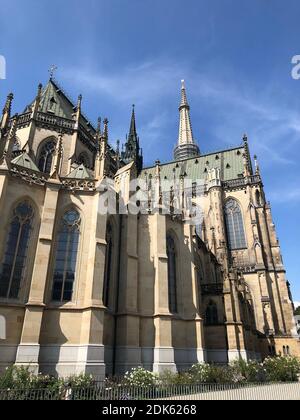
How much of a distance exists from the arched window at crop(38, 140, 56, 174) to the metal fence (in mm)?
19114

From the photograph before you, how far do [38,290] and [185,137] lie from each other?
58.7m

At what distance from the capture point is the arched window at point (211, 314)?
25.2m

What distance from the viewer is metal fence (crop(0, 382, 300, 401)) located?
437 inches

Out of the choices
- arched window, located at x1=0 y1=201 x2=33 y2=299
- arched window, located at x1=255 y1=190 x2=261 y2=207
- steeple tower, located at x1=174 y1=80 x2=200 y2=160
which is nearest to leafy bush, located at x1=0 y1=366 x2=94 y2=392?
arched window, located at x1=0 y1=201 x2=33 y2=299

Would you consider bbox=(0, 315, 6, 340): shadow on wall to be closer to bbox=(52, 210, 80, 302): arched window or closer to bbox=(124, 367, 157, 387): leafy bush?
bbox=(52, 210, 80, 302): arched window

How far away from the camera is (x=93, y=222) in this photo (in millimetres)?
18219

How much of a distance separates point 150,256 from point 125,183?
567 cm

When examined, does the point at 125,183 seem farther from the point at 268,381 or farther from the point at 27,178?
the point at 268,381

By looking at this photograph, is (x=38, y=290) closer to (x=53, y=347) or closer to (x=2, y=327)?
(x=2, y=327)

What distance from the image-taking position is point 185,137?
6869cm

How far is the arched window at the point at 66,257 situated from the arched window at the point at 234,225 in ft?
88.7

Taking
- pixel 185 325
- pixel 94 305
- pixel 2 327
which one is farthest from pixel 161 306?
pixel 2 327

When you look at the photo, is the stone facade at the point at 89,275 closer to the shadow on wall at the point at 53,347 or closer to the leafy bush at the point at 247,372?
the shadow on wall at the point at 53,347
